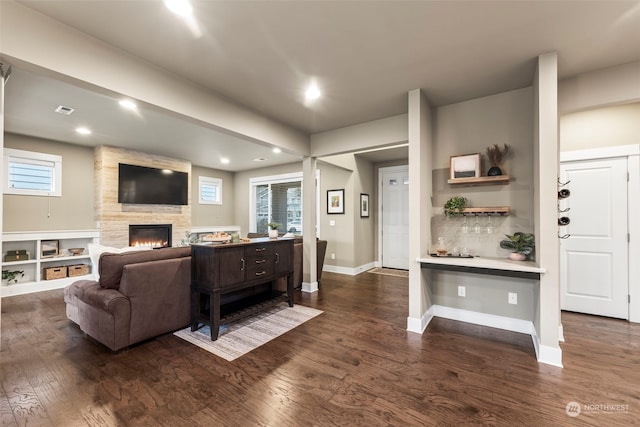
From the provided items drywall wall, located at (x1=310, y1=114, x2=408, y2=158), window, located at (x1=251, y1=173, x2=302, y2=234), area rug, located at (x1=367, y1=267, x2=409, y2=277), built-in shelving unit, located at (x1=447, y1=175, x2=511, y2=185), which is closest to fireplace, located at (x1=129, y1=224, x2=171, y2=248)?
window, located at (x1=251, y1=173, x2=302, y2=234)

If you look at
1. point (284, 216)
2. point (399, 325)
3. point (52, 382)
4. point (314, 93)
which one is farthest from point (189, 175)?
point (399, 325)

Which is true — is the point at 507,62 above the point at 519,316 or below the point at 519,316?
above

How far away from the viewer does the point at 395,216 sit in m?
6.43

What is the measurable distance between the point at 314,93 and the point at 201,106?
4.14 feet

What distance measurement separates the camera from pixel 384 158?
20.8ft

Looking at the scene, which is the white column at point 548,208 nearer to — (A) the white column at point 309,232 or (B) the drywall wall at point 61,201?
(A) the white column at point 309,232

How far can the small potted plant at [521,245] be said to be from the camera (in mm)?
2795

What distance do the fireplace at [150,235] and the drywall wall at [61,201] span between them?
696 mm

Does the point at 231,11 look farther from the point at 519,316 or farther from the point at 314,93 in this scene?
the point at 519,316

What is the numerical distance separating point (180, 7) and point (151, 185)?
4.90 m

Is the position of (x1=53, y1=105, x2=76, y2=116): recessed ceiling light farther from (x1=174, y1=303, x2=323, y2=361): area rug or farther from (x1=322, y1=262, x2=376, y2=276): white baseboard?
(x1=322, y1=262, x2=376, y2=276): white baseboard

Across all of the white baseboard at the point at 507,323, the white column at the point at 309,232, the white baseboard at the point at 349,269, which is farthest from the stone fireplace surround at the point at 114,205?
the white baseboard at the point at 507,323

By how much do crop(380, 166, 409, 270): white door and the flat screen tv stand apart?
4.86 meters

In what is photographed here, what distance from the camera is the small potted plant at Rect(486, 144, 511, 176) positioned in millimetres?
2957
